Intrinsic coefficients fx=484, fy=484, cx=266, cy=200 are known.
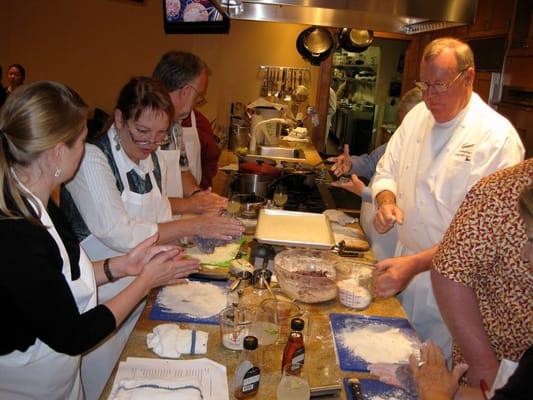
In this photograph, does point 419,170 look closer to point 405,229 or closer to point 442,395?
point 405,229

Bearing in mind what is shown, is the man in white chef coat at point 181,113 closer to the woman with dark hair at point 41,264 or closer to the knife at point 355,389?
the woman with dark hair at point 41,264

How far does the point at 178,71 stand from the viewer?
2.42 m

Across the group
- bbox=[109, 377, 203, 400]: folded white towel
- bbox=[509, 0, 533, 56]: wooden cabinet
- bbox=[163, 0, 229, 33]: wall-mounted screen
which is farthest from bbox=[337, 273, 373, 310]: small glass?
bbox=[163, 0, 229, 33]: wall-mounted screen

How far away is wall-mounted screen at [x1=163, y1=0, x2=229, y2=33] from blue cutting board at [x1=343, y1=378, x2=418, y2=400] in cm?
404

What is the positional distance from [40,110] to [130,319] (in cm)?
94

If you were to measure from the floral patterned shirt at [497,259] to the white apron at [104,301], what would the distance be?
111cm

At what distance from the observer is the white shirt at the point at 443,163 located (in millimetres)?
2008

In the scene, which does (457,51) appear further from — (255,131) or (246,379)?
(255,131)

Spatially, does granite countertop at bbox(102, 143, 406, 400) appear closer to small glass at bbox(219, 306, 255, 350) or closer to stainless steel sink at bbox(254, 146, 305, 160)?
small glass at bbox(219, 306, 255, 350)

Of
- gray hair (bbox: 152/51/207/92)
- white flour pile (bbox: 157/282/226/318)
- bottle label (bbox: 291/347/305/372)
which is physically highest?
gray hair (bbox: 152/51/207/92)

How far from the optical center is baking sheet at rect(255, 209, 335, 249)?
6.67 ft

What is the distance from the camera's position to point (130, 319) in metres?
1.85

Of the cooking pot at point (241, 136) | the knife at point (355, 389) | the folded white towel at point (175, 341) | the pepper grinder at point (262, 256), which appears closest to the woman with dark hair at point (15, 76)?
the cooking pot at point (241, 136)

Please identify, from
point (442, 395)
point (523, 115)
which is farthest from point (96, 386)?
point (523, 115)
